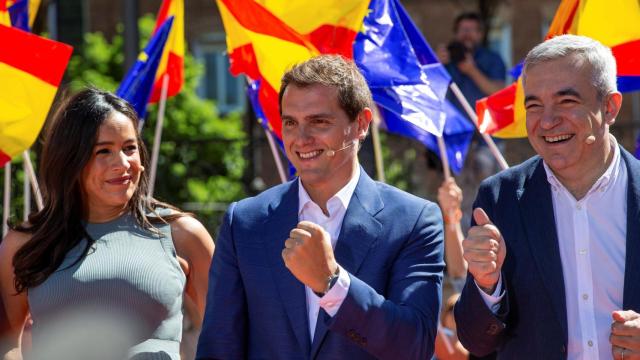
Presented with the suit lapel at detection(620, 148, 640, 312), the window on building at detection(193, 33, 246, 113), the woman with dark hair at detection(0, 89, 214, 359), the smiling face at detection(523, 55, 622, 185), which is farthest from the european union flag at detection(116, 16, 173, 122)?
the window on building at detection(193, 33, 246, 113)

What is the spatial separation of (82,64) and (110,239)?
9052 millimetres

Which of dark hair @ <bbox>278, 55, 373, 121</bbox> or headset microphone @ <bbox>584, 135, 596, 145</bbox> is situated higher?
dark hair @ <bbox>278, 55, 373, 121</bbox>

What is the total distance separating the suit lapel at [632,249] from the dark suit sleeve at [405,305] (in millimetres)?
577

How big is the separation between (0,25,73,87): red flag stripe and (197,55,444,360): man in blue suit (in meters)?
2.41

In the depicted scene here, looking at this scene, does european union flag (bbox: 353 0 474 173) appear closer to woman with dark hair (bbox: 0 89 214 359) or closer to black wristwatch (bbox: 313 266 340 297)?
woman with dark hair (bbox: 0 89 214 359)

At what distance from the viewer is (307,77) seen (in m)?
3.46

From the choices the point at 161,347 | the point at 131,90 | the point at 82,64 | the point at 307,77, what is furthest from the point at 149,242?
the point at 82,64

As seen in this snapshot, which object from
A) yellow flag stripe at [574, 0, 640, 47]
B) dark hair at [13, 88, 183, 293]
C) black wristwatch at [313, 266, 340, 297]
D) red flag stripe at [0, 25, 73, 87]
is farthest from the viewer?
red flag stripe at [0, 25, 73, 87]

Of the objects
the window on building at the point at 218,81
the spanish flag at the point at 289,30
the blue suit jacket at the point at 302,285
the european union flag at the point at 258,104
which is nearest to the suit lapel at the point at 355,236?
the blue suit jacket at the point at 302,285

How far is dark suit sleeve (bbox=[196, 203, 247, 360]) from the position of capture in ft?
11.3

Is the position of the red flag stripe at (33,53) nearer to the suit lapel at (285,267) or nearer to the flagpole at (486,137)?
the flagpole at (486,137)

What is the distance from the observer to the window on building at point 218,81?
61.5ft

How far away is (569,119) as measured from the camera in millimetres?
3438

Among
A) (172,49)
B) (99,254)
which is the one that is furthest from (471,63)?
(99,254)
